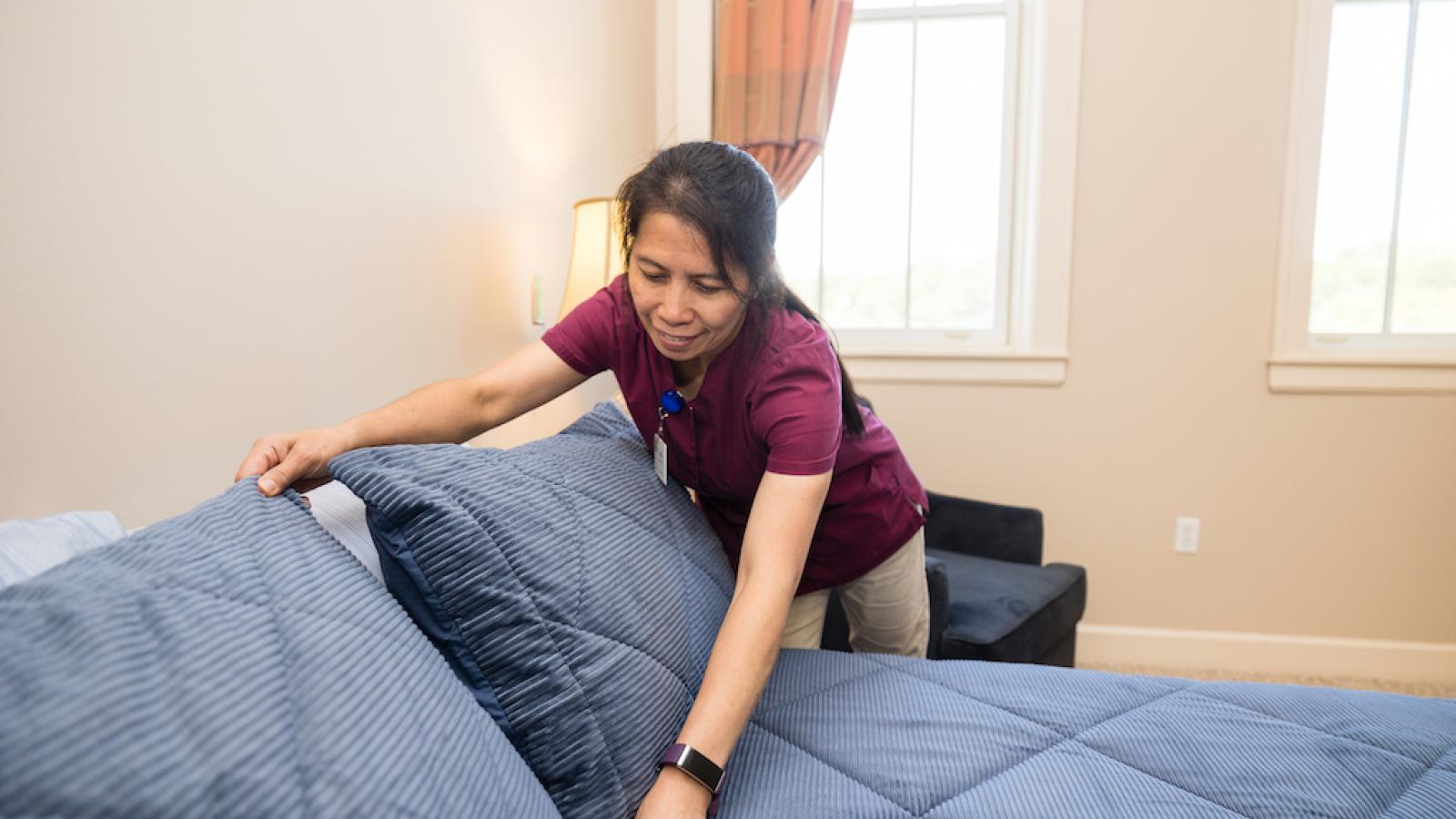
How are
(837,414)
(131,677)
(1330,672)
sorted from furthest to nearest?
(1330,672) < (837,414) < (131,677)

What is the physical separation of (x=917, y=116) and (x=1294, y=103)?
1.11 m

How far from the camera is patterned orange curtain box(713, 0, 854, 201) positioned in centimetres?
260

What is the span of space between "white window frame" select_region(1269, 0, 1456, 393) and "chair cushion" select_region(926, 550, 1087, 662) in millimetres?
1074

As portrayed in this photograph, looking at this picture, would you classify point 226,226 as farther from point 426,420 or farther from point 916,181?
point 916,181

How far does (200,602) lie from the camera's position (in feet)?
1.61

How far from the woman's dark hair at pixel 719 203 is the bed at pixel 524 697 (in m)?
0.29

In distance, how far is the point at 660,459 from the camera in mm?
1084

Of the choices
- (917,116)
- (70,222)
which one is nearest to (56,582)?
(70,222)

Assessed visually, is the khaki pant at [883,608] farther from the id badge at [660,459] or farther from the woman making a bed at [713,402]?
the id badge at [660,459]

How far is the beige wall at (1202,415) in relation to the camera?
2486 mm

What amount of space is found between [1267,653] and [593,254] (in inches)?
A: 97.1

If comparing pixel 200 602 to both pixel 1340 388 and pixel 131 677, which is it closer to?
pixel 131 677

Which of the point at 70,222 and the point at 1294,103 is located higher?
the point at 1294,103

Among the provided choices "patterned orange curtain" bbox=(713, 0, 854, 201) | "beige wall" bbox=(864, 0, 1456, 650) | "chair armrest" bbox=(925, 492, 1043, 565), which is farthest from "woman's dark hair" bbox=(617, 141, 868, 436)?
"beige wall" bbox=(864, 0, 1456, 650)
